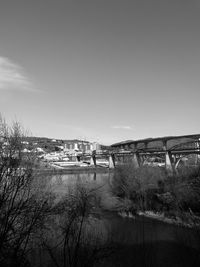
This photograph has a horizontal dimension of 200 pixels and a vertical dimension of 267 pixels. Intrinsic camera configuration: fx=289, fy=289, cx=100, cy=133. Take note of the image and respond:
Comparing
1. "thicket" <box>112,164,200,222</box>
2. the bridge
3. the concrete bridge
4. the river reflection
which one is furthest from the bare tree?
the bridge

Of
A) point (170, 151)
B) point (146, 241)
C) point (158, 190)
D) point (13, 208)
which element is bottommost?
point (146, 241)

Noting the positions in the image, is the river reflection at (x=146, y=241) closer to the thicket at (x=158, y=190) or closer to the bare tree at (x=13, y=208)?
the thicket at (x=158, y=190)

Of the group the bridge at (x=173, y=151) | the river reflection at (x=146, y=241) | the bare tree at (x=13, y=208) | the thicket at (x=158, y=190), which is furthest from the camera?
the bridge at (x=173, y=151)

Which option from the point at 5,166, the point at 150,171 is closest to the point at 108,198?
the point at 150,171

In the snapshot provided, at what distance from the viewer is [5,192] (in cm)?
617

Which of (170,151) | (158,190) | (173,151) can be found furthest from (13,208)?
(173,151)

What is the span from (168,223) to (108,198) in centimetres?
949

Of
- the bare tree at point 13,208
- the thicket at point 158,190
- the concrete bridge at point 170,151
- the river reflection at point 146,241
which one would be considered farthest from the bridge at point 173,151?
the bare tree at point 13,208

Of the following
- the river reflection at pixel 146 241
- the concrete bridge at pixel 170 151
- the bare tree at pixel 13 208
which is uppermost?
the concrete bridge at pixel 170 151

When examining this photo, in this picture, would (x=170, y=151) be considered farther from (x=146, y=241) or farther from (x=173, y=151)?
(x=146, y=241)

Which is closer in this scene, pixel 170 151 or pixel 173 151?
pixel 170 151

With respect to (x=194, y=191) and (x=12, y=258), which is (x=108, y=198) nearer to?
(x=194, y=191)

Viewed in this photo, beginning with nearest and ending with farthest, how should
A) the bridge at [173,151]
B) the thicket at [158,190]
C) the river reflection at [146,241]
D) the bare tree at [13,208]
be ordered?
1. the bare tree at [13,208]
2. the river reflection at [146,241]
3. the thicket at [158,190]
4. the bridge at [173,151]

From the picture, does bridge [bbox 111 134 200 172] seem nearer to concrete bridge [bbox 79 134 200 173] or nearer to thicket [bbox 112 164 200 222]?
concrete bridge [bbox 79 134 200 173]
